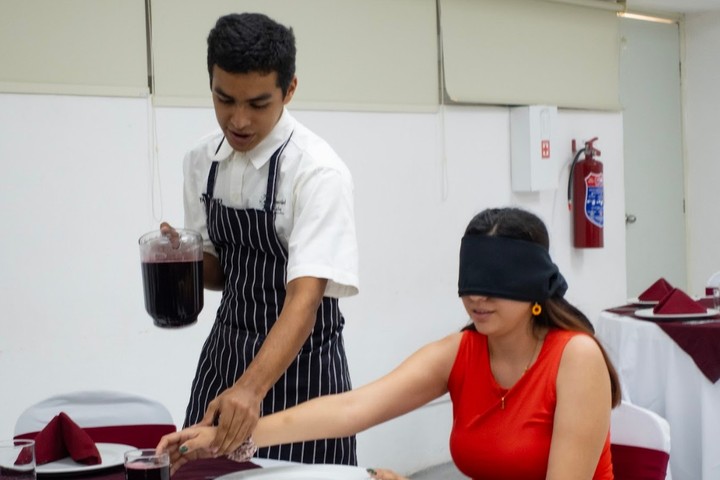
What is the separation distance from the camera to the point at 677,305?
391cm

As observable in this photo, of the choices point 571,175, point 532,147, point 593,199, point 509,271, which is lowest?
point 509,271

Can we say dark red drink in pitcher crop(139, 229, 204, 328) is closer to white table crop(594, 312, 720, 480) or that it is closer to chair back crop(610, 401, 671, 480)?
chair back crop(610, 401, 671, 480)

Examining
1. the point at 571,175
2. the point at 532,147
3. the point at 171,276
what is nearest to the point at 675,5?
the point at 571,175

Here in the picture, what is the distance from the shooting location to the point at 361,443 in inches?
179

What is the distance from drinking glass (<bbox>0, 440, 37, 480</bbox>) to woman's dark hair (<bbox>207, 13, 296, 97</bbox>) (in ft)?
2.62

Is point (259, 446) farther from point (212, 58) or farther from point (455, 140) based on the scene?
Result: point (455, 140)

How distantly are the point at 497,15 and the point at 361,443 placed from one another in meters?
2.41

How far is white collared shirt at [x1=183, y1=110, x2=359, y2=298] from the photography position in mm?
1948

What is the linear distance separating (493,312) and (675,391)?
2.05m

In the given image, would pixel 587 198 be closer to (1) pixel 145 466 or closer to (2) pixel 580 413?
(2) pixel 580 413

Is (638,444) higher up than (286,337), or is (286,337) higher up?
(286,337)

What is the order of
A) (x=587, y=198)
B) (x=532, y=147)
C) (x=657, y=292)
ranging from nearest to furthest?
(x=657, y=292) → (x=532, y=147) → (x=587, y=198)

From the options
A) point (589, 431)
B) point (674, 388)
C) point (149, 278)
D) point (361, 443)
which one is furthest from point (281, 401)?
point (361, 443)

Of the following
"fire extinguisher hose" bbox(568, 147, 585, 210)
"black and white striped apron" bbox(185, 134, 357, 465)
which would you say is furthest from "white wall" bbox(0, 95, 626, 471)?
"black and white striped apron" bbox(185, 134, 357, 465)
